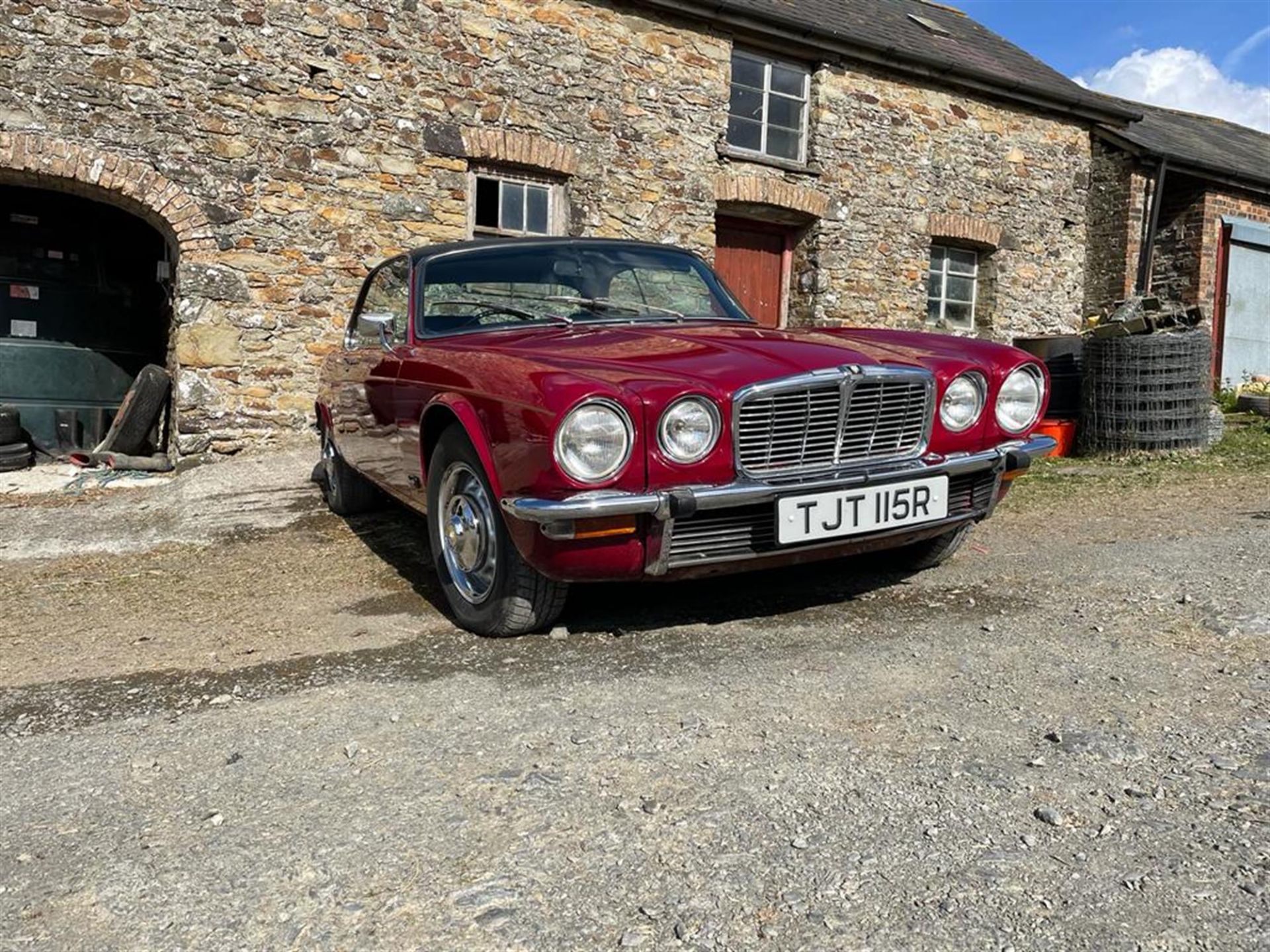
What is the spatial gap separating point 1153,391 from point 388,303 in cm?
591

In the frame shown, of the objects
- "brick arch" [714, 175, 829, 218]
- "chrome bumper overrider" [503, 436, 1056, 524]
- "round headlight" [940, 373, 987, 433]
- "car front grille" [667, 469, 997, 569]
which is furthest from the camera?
"brick arch" [714, 175, 829, 218]

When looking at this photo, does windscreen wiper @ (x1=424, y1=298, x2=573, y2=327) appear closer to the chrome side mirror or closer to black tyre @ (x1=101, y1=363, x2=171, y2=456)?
the chrome side mirror

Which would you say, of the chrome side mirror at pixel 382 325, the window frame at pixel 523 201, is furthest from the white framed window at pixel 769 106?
the chrome side mirror at pixel 382 325

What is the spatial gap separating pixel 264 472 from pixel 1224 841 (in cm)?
652

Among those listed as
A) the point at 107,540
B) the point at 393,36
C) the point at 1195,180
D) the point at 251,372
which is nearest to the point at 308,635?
the point at 107,540

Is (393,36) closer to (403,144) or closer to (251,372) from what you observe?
(403,144)

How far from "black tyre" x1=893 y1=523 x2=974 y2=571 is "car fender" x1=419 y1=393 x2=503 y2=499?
1.83 meters

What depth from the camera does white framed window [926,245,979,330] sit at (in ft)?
37.2

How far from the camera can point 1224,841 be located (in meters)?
1.70

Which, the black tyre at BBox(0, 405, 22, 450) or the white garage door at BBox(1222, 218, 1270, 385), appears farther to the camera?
the white garage door at BBox(1222, 218, 1270, 385)

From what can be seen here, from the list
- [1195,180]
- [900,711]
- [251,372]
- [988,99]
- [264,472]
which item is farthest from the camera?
[1195,180]

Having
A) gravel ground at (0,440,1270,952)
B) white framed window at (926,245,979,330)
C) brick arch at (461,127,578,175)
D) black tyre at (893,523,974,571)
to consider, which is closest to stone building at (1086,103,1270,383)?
white framed window at (926,245,979,330)

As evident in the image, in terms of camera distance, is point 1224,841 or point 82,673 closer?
point 1224,841

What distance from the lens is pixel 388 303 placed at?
4.42 m
